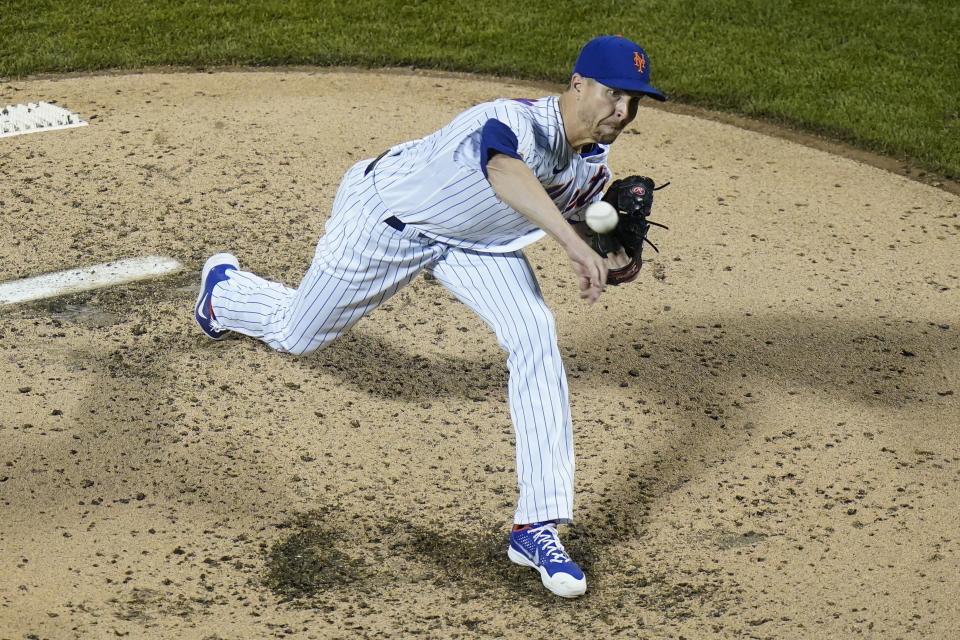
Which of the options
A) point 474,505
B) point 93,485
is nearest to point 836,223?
point 474,505

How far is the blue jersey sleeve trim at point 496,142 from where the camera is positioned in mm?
2943

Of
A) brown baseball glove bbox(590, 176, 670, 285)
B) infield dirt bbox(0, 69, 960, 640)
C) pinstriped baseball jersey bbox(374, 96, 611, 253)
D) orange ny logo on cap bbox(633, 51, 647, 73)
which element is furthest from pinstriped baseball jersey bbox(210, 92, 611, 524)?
infield dirt bbox(0, 69, 960, 640)

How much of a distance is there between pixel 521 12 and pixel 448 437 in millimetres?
4414

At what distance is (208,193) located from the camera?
5352 mm

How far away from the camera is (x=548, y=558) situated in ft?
10.3

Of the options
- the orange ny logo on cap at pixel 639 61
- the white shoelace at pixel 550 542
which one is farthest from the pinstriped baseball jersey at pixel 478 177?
the white shoelace at pixel 550 542

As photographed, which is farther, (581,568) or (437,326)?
(437,326)

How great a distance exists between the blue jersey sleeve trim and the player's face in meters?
0.24

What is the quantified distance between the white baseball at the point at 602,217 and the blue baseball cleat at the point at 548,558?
33.0 inches

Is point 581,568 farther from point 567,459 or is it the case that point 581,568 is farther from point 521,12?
point 521,12

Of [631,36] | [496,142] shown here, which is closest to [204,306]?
[496,142]

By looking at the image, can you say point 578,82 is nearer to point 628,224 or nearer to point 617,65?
point 617,65

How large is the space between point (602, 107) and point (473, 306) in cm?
67

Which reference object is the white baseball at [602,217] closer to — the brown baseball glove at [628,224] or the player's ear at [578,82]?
the brown baseball glove at [628,224]
